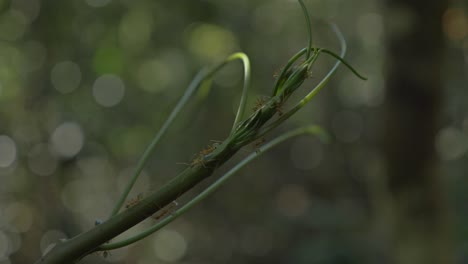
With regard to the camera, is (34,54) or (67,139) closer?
(34,54)

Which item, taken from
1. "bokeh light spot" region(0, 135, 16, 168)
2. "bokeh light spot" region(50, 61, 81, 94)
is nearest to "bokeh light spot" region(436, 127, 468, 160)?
"bokeh light spot" region(50, 61, 81, 94)

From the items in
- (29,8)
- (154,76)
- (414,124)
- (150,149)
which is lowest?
(154,76)

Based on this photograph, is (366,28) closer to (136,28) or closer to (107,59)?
(136,28)

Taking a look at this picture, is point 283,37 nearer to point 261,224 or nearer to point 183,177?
point 261,224

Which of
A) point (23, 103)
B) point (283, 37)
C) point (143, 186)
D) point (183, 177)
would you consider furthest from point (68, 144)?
point (183, 177)

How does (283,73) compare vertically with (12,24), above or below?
above

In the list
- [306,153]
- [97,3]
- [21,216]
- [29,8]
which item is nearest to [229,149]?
[97,3]
